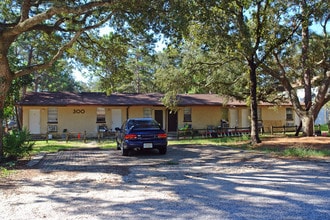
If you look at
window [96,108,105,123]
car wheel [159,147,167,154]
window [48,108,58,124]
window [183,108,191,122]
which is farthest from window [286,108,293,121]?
window [48,108,58,124]

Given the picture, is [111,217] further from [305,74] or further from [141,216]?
[305,74]

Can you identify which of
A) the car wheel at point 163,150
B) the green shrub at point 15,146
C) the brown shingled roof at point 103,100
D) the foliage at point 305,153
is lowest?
the foliage at point 305,153

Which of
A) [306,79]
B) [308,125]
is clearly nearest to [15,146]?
[308,125]

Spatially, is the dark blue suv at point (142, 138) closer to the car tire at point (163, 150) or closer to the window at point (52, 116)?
the car tire at point (163, 150)

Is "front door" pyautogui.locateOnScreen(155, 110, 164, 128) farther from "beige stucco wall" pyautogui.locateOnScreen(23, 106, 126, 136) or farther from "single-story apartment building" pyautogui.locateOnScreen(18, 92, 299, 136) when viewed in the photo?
"beige stucco wall" pyautogui.locateOnScreen(23, 106, 126, 136)

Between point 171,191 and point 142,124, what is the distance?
285 inches

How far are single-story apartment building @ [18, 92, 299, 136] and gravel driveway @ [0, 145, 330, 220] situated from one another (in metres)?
13.7

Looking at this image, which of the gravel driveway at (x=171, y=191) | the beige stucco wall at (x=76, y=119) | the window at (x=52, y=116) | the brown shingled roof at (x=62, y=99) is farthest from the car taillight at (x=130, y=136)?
the window at (x=52, y=116)

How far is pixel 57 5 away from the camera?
1073 cm

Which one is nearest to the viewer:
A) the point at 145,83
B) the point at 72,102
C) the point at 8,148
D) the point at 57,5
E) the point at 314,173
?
the point at 314,173

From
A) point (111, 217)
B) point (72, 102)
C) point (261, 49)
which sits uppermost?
point (261, 49)

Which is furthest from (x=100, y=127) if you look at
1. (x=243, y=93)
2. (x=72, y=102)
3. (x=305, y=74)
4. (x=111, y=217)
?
(x=111, y=217)

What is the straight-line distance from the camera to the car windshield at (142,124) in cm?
1382

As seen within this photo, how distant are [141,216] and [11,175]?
577 centimetres
